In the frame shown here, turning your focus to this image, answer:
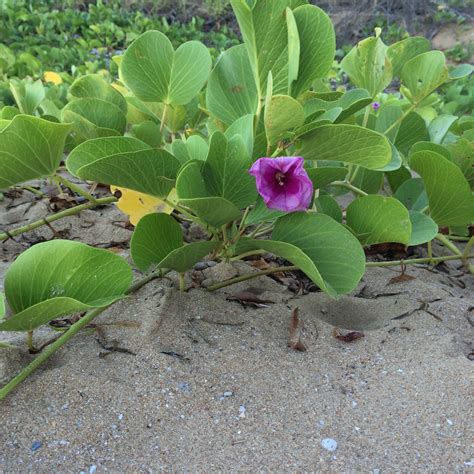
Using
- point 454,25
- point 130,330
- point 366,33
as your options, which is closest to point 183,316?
point 130,330

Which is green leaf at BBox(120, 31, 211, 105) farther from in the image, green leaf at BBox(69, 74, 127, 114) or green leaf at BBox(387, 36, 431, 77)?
green leaf at BBox(387, 36, 431, 77)

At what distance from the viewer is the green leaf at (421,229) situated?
93 cm

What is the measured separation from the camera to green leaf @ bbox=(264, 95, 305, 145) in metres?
0.74

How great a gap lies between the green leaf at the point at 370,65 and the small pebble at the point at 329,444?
62 centimetres

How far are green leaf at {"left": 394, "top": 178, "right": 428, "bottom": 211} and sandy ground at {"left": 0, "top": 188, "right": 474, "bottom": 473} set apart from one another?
19 centimetres

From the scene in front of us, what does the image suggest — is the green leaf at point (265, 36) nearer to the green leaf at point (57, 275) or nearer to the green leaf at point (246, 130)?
the green leaf at point (246, 130)

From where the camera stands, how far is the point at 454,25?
7520 millimetres

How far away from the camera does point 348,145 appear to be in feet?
2.64

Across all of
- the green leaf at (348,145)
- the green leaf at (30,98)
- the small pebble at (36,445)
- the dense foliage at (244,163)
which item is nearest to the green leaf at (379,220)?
the dense foliage at (244,163)

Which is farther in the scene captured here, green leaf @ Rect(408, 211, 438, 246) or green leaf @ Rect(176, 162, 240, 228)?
green leaf @ Rect(408, 211, 438, 246)

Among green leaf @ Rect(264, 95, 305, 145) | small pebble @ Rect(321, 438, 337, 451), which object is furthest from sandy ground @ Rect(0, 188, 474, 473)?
green leaf @ Rect(264, 95, 305, 145)

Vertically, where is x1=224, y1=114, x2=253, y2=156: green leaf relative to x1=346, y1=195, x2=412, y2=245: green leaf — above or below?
above

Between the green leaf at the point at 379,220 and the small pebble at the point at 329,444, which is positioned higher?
the green leaf at the point at 379,220

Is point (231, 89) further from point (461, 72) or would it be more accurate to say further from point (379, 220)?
point (461, 72)
